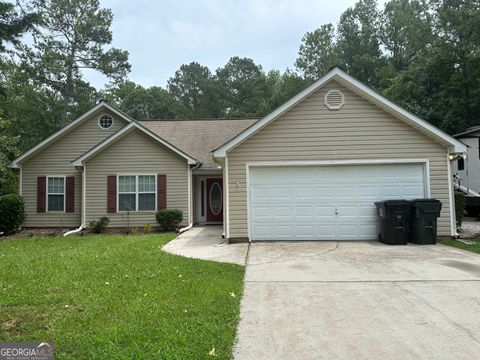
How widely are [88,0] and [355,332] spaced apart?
3734cm

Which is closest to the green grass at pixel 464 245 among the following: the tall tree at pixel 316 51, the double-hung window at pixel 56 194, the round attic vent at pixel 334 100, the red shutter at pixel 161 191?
the round attic vent at pixel 334 100

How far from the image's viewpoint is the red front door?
50.8 feet

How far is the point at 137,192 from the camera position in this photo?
45.8 feet

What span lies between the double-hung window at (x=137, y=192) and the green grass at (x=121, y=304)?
5701 millimetres

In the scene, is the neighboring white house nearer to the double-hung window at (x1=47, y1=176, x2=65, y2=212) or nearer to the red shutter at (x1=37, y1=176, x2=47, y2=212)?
the double-hung window at (x1=47, y1=176, x2=65, y2=212)

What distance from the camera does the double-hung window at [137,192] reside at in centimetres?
1395

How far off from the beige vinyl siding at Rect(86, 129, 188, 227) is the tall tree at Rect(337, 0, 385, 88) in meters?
30.9

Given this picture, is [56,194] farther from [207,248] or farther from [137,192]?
[207,248]

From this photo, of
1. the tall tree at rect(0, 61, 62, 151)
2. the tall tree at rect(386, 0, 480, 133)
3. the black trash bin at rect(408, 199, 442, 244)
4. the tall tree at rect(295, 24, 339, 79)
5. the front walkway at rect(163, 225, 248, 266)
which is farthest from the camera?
the tall tree at rect(295, 24, 339, 79)

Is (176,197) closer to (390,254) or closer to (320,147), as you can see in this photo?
(320,147)

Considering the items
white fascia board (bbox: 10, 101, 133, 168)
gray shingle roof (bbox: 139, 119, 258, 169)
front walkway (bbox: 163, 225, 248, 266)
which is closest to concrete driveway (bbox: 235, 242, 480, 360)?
front walkway (bbox: 163, 225, 248, 266)

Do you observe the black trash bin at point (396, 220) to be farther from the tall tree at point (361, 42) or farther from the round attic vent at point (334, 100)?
the tall tree at point (361, 42)

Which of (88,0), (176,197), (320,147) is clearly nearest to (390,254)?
Result: (320,147)

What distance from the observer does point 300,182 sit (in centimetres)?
1045
